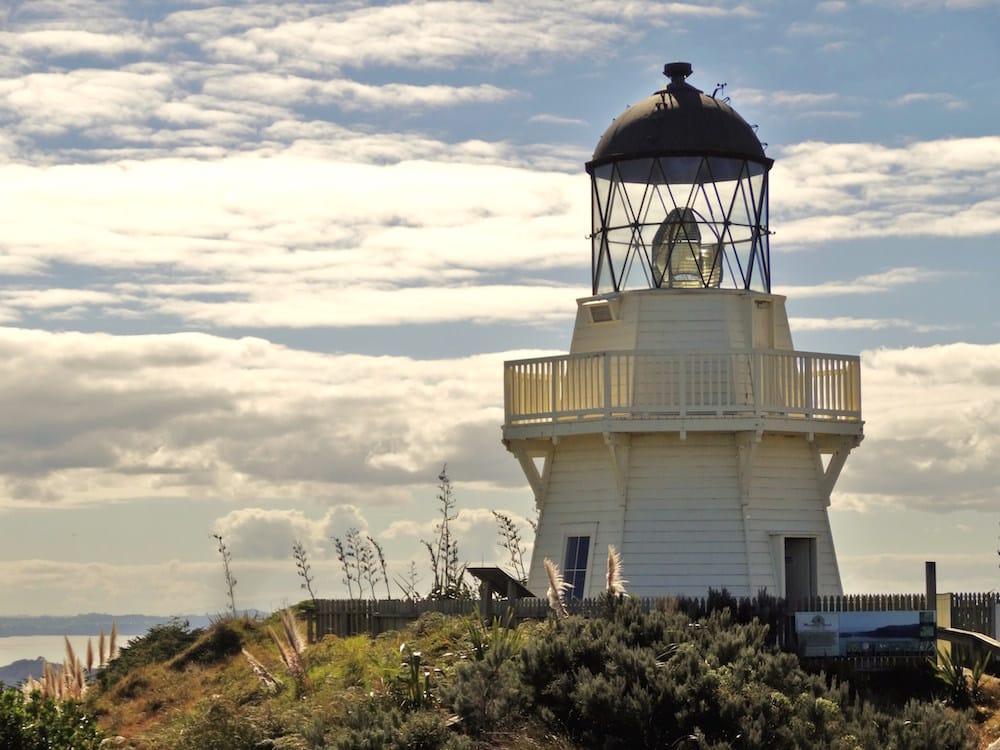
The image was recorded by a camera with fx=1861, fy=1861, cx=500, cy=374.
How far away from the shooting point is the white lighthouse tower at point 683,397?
31.1 m

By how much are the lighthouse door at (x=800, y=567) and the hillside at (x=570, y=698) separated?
3.31 m

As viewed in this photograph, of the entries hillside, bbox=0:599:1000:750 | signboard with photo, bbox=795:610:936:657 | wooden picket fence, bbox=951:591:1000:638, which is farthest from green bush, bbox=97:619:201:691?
wooden picket fence, bbox=951:591:1000:638

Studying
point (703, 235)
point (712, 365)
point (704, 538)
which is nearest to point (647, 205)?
point (703, 235)

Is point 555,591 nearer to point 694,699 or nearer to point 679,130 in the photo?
point 694,699

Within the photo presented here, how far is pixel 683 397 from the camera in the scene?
30.8m

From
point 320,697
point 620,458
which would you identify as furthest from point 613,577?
point 320,697

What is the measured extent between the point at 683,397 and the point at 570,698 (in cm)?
726

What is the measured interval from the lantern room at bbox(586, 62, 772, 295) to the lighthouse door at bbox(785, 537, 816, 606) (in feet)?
15.0

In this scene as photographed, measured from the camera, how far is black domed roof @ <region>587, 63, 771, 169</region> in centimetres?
3244

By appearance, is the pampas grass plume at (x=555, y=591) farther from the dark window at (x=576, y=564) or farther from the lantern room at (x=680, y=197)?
the lantern room at (x=680, y=197)

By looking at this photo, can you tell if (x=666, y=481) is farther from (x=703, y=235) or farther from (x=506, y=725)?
(x=506, y=725)

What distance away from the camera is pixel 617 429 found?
30.8 m

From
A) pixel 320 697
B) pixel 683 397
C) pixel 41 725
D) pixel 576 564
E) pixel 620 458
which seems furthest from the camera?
pixel 576 564

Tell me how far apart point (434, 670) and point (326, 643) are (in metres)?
4.22
